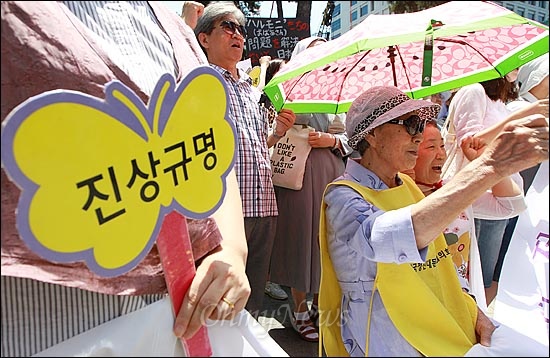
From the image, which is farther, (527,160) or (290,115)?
(290,115)

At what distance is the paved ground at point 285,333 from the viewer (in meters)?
2.51

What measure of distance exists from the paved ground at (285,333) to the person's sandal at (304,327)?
3 centimetres

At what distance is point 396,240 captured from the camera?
119cm

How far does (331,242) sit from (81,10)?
0.99 m

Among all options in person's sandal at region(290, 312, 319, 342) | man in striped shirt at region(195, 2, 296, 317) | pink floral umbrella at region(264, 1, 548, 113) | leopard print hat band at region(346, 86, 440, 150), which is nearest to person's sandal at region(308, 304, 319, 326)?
person's sandal at region(290, 312, 319, 342)

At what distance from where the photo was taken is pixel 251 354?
81 cm

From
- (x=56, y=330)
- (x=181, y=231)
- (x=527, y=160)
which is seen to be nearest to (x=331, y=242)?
(x=527, y=160)

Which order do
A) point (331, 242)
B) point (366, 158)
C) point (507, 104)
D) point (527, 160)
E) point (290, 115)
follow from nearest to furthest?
point (527, 160), point (331, 242), point (366, 158), point (507, 104), point (290, 115)

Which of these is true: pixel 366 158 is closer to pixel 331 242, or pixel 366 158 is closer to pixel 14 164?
pixel 331 242

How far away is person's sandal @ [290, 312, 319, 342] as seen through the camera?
8.61ft

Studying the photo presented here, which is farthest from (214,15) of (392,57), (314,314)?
(314,314)

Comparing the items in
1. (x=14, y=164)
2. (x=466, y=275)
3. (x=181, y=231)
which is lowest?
(x=466, y=275)

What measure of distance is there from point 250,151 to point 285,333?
43.9 inches

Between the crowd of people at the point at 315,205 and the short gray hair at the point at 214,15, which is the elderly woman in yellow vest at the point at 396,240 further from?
the short gray hair at the point at 214,15
